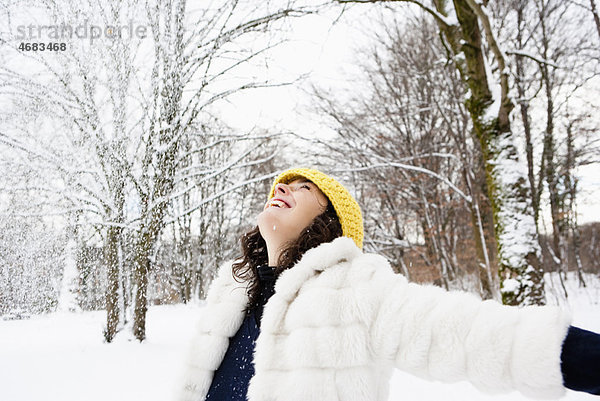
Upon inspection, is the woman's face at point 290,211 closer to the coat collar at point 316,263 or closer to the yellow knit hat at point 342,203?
the yellow knit hat at point 342,203

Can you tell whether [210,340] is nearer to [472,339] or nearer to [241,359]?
[241,359]

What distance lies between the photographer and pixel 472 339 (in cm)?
81

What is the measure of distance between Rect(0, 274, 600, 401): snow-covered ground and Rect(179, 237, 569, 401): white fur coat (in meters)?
1.92

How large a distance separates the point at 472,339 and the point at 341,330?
1.25ft

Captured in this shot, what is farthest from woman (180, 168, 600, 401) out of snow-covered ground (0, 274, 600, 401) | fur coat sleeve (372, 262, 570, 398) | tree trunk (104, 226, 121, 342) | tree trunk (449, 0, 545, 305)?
tree trunk (104, 226, 121, 342)

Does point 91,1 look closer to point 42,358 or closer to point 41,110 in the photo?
point 41,110

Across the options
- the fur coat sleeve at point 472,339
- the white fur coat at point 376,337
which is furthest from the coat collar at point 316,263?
the fur coat sleeve at point 472,339

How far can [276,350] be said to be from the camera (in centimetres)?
115

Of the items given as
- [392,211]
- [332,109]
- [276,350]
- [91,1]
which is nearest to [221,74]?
[91,1]

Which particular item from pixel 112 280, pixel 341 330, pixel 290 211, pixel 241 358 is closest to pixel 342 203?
pixel 290 211

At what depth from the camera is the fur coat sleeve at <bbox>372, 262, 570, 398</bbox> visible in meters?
0.74

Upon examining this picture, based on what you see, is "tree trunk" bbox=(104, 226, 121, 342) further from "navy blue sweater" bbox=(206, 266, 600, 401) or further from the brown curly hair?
"navy blue sweater" bbox=(206, 266, 600, 401)

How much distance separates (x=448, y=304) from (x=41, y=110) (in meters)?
5.58

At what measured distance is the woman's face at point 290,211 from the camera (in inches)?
56.7
